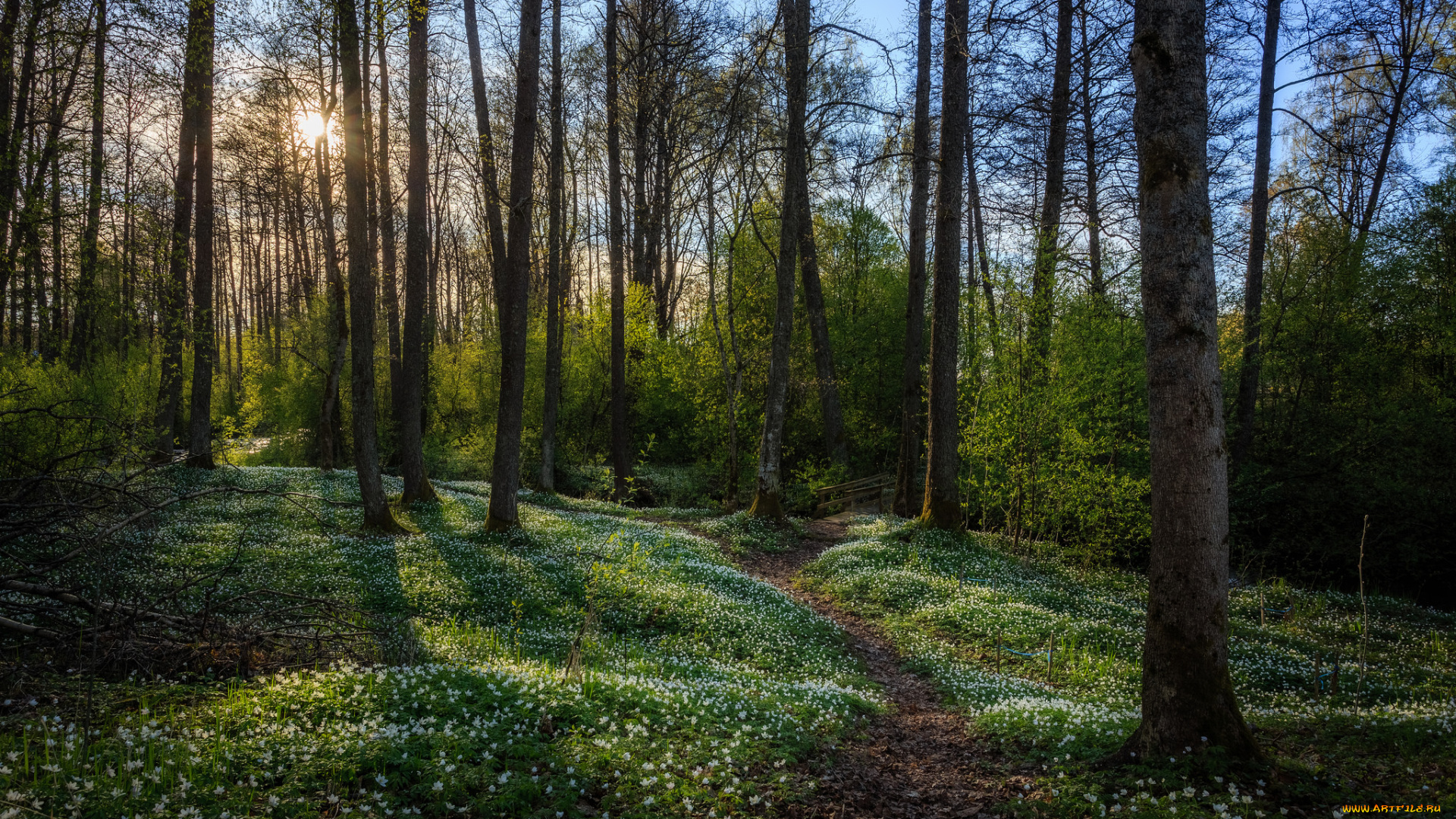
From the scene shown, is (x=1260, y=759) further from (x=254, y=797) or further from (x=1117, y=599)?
(x=1117, y=599)

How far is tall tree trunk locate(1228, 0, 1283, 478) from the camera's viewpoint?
62.7ft

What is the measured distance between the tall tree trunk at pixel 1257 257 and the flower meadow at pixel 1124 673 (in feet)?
21.3

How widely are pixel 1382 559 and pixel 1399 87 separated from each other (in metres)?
14.1

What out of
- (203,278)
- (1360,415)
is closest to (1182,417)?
(1360,415)

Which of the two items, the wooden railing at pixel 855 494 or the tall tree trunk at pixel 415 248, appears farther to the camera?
the wooden railing at pixel 855 494

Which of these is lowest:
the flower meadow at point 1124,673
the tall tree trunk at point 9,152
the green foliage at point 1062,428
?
the flower meadow at point 1124,673

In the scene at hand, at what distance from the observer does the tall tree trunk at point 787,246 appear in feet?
53.9

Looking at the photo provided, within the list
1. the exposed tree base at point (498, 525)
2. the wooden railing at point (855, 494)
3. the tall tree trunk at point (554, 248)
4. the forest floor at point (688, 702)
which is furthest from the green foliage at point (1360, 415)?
the tall tree trunk at point (554, 248)

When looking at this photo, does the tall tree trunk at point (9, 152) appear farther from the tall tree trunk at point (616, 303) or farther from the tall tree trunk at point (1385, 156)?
the tall tree trunk at point (1385, 156)

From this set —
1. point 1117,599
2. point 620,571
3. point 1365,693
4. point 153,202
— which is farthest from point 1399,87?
point 153,202

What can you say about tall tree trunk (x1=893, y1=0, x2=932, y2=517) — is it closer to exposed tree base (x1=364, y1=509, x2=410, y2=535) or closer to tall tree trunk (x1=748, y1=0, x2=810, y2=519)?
tall tree trunk (x1=748, y1=0, x2=810, y2=519)

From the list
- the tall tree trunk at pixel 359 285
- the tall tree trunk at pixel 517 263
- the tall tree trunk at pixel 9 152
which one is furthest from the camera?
the tall tree trunk at pixel 517 263

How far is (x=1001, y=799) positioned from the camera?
16.5ft

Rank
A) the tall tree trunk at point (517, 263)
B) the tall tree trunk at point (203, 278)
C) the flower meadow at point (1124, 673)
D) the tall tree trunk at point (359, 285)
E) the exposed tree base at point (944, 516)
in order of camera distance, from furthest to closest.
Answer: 1. the tall tree trunk at point (203, 278)
2. the exposed tree base at point (944, 516)
3. the tall tree trunk at point (517, 263)
4. the tall tree trunk at point (359, 285)
5. the flower meadow at point (1124, 673)
